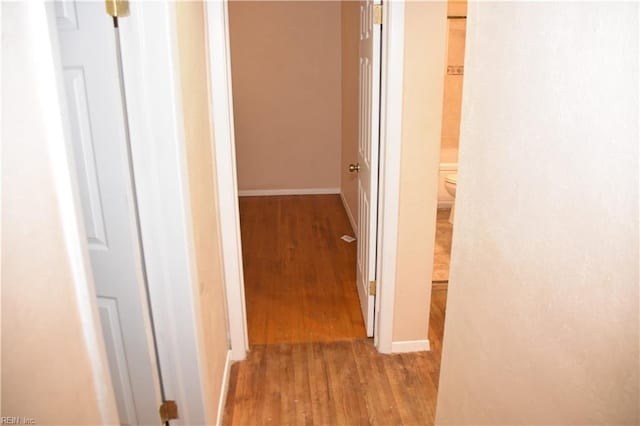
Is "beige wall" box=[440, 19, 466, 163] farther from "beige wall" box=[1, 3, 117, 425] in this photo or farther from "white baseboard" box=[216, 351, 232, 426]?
"beige wall" box=[1, 3, 117, 425]

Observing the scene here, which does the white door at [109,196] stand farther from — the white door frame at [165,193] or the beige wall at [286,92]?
the beige wall at [286,92]

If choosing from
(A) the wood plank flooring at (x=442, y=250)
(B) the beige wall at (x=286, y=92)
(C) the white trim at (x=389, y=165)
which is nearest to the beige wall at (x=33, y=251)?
(C) the white trim at (x=389, y=165)

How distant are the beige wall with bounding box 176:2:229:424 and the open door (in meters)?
0.79

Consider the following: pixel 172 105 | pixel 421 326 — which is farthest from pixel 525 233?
pixel 421 326

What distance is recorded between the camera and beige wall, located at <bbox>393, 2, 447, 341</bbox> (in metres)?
2.14

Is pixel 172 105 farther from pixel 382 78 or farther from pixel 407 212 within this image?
pixel 407 212

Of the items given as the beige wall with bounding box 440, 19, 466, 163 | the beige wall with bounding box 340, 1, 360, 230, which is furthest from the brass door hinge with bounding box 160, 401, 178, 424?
the beige wall with bounding box 440, 19, 466, 163

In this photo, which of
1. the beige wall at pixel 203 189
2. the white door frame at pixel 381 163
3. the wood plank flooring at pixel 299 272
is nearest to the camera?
the beige wall at pixel 203 189

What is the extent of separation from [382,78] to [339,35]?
3.12 metres

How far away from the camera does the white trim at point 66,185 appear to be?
32.1 inches

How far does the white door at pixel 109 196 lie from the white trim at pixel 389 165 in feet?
3.96

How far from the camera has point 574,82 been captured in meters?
0.77

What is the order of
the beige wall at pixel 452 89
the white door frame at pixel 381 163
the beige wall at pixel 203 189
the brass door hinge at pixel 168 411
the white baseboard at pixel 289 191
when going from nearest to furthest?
the beige wall at pixel 203 189
the brass door hinge at pixel 168 411
the white door frame at pixel 381 163
the beige wall at pixel 452 89
the white baseboard at pixel 289 191

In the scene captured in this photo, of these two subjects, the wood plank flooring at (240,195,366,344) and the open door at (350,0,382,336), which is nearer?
the open door at (350,0,382,336)
